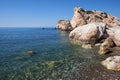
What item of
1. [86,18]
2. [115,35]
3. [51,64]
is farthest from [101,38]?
[86,18]

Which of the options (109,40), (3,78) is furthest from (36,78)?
(109,40)

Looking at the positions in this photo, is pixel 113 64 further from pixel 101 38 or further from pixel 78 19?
pixel 78 19

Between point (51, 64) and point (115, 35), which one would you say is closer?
point (51, 64)

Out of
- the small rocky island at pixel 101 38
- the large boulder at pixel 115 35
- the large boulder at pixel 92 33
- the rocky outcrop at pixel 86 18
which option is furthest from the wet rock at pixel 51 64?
Answer: the rocky outcrop at pixel 86 18

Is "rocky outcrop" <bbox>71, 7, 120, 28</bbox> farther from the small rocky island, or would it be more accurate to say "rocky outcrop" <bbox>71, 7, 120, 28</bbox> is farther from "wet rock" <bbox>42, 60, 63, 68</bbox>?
"wet rock" <bbox>42, 60, 63, 68</bbox>

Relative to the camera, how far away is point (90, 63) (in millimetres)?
24219

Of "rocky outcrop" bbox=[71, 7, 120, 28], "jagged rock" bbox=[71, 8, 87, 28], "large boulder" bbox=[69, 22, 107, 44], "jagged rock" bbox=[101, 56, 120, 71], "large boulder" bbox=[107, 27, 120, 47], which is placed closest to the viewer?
"jagged rock" bbox=[101, 56, 120, 71]

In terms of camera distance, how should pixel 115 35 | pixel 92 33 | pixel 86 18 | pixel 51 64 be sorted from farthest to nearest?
1. pixel 86 18
2. pixel 92 33
3. pixel 115 35
4. pixel 51 64

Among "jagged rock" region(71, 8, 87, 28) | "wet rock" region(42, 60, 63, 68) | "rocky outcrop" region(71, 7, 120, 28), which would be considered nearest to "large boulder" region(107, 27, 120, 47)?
"wet rock" region(42, 60, 63, 68)

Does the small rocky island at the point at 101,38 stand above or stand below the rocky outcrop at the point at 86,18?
below

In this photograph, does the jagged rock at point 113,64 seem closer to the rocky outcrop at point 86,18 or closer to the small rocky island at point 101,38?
the small rocky island at point 101,38

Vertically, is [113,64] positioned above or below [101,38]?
below

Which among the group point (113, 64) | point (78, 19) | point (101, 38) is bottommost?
point (113, 64)

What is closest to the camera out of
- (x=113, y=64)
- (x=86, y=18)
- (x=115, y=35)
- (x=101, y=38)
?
(x=113, y=64)
